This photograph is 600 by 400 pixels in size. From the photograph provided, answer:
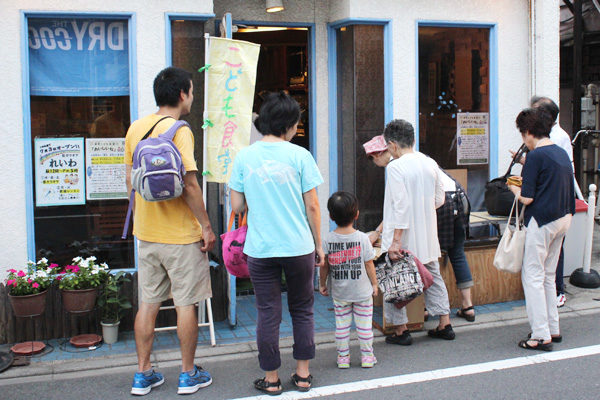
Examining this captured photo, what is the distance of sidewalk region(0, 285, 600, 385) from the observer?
540cm

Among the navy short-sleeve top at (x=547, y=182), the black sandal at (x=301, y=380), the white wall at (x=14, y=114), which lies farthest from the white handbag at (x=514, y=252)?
the white wall at (x=14, y=114)

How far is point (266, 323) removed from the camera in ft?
15.3

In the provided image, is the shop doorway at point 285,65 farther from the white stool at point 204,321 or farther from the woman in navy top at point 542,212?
the woman in navy top at point 542,212

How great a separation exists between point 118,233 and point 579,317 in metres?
4.50

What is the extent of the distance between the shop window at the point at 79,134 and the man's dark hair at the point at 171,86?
168 cm

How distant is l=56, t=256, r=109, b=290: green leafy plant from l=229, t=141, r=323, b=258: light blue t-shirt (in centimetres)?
193

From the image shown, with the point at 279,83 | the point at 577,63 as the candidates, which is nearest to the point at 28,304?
A: the point at 279,83

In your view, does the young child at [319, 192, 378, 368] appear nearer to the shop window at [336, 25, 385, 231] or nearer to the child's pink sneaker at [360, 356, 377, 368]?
the child's pink sneaker at [360, 356, 377, 368]

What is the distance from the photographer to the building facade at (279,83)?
6109 mm

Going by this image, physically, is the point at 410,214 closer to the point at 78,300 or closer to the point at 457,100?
the point at 457,100

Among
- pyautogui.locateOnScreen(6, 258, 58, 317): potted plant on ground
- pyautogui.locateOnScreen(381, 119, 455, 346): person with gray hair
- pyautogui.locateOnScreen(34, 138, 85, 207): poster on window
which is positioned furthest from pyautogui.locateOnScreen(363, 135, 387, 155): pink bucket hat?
pyautogui.locateOnScreen(6, 258, 58, 317): potted plant on ground

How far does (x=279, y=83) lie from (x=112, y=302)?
3737 millimetres

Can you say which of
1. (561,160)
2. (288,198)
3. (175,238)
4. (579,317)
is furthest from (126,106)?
(579,317)

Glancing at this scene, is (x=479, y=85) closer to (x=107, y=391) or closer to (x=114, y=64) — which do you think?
(x=114, y=64)
